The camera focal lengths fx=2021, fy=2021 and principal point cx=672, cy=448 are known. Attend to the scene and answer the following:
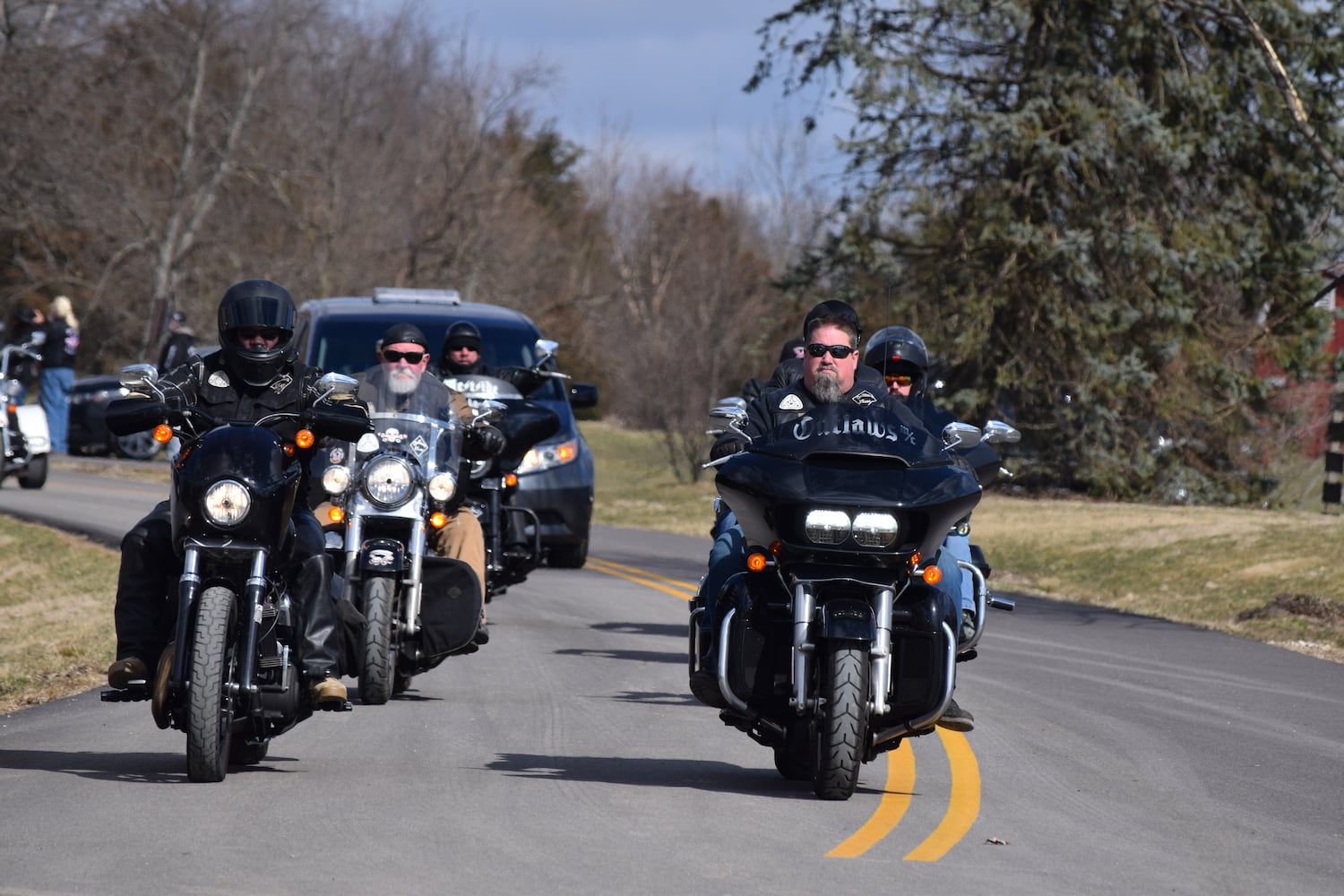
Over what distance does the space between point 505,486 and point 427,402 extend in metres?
2.42

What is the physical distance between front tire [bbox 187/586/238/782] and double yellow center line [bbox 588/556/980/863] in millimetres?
2342

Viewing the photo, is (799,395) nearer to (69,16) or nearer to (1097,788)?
(1097,788)

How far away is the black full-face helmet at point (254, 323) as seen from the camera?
7.96 m

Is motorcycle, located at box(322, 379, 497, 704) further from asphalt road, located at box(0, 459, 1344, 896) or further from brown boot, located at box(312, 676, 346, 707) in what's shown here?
brown boot, located at box(312, 676, 346, 707)

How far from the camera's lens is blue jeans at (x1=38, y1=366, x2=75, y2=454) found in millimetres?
Result: 29641

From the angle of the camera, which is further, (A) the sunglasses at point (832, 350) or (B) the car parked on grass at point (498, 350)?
(B) the car parked on grass at point (498, 350)

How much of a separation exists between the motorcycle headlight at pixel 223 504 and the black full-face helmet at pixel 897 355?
12.7 feet

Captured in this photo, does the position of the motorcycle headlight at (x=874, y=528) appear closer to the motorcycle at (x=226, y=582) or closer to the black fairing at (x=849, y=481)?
the black fairing at (x=849, y=481)

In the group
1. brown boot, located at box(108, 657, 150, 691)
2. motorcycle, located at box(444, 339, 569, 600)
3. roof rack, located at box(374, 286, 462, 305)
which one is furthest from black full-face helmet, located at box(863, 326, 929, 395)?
roof rack, located at box(374, 286, 462, 305)

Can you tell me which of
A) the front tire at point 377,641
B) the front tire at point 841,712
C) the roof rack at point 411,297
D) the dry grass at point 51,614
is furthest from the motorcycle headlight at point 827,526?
the roof rack at point 411,297

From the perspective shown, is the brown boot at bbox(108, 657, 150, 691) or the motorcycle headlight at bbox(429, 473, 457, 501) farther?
the motorcycle headlight at bbox(429, 473, 457, 501)

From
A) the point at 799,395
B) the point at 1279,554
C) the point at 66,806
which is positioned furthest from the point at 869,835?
the point at 1279,554

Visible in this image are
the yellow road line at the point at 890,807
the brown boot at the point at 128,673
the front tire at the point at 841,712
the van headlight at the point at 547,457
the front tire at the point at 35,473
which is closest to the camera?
the yellow road line at the point at 890,807

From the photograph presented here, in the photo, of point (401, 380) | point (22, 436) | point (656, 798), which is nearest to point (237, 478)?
point (656, 798)
